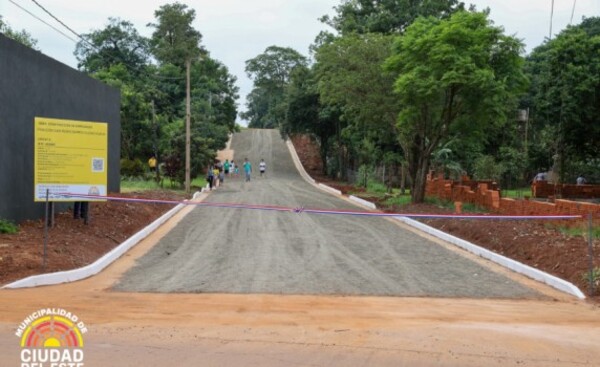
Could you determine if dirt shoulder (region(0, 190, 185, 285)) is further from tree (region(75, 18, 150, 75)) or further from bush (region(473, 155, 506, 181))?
tree (region(75, 18, 150, 75))

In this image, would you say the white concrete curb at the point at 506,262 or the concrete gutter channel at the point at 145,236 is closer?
the concrete gutter channel at the point at 145,236

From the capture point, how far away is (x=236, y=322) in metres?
8.14

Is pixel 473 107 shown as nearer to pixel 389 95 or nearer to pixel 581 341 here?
pixel 389 95

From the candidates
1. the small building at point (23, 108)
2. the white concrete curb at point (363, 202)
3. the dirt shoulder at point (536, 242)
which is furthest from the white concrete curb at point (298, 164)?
the small building at point (23, 108)

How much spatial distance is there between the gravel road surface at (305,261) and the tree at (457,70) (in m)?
5.37

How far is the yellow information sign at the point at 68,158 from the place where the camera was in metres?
13.9

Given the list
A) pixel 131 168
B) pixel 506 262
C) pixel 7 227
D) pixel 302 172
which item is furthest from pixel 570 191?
pixel 302 172

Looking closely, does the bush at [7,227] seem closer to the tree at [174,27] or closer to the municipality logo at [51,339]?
the municipality logo at [51,339]

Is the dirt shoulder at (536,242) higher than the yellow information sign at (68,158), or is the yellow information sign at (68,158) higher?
the yellow information sign at (68,158)

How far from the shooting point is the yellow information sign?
13906 millimetres

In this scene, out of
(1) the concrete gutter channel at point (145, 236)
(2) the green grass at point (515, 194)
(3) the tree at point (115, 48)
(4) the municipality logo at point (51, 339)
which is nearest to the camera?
(4) the municipality logo at point (51, 339)

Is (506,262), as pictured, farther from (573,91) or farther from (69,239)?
(573,91)

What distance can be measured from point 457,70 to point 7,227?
15405 mm

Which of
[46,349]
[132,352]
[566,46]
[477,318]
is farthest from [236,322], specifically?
[566,46]
